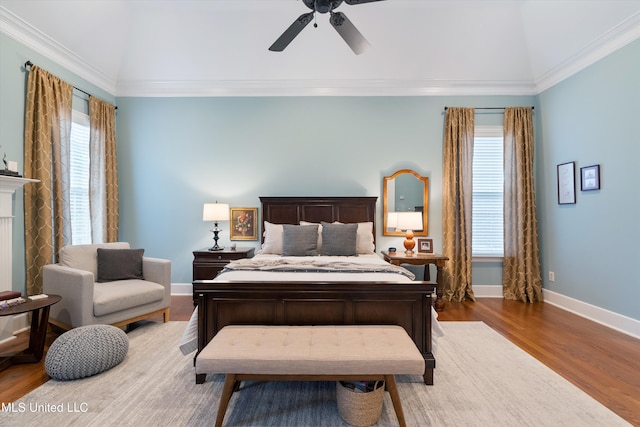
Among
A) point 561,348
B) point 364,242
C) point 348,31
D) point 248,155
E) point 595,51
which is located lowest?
point 561,348

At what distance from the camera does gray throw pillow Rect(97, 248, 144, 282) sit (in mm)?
3498

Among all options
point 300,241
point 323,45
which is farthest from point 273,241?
point 323,45

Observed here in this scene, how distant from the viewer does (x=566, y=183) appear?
414 cm

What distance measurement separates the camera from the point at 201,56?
4516 millimetres

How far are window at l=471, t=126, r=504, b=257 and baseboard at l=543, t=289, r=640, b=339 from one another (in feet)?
→ 2.87

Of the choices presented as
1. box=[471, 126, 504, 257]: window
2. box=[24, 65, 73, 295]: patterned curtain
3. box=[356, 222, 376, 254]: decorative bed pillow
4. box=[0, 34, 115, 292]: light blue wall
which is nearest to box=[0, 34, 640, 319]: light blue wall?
box=[471, 126, 504, 257]: window

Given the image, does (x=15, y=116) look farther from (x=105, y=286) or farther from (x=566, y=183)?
(x=566, y=183)

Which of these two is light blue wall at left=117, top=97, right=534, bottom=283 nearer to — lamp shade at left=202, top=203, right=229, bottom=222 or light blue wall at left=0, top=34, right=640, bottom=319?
light blue wall at left=0, top=34, right=640, bottom=319

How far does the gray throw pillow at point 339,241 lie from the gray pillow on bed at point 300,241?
0.13 m

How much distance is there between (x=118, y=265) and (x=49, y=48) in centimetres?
266

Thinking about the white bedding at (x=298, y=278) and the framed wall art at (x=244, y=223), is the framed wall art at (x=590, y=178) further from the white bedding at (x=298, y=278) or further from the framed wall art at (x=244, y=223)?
the framed wall art at (x=244, y=223)

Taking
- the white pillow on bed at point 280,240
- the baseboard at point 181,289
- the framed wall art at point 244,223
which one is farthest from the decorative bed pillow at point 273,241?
the baseboard at point 181,289

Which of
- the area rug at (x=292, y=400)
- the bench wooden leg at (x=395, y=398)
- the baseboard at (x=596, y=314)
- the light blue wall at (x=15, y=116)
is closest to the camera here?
the bench wooden leg at (x=395, y=398)

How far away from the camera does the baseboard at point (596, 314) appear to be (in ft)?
10.7
